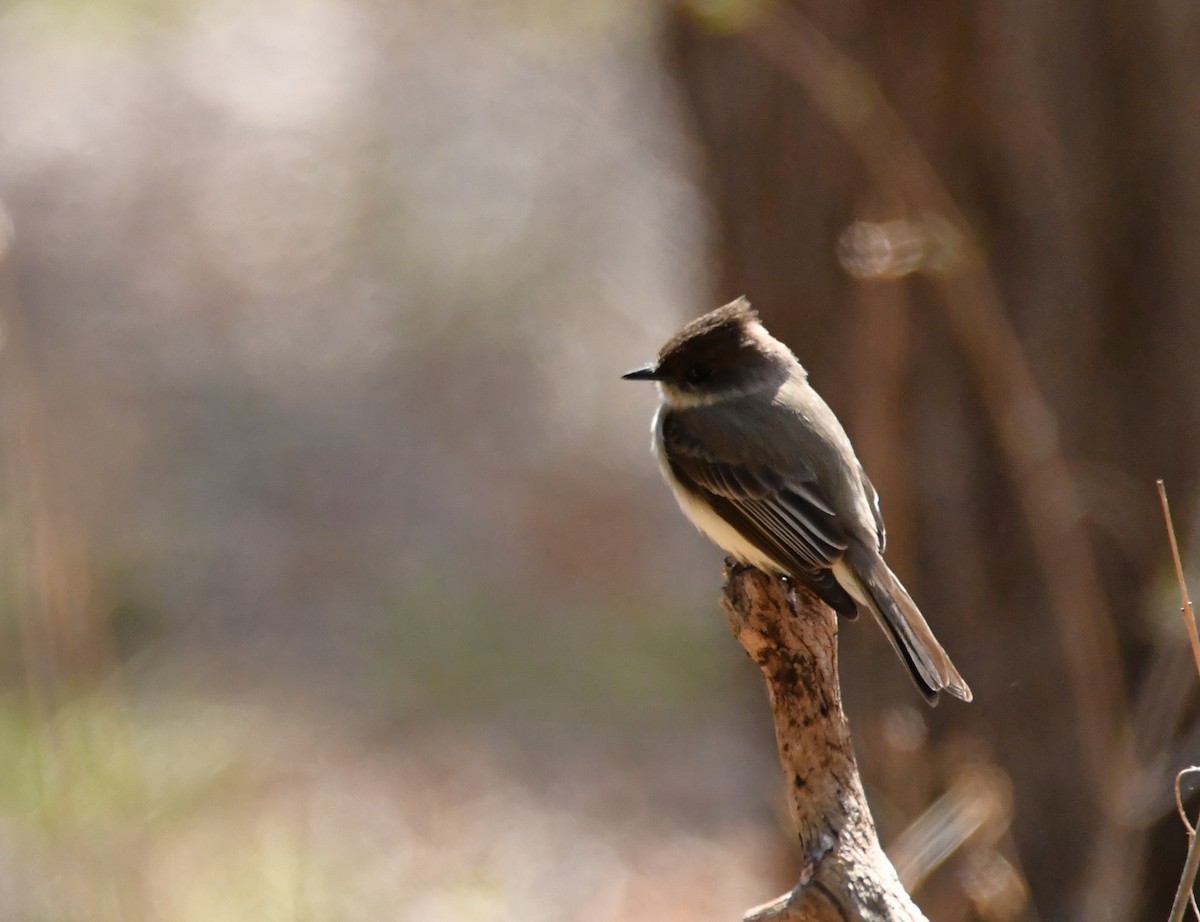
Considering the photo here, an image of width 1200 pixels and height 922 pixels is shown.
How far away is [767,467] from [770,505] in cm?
13

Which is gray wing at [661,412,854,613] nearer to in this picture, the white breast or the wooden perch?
the white breast

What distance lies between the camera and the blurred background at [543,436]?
420 centimetres

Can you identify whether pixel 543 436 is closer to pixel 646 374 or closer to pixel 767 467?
pixel 646 374

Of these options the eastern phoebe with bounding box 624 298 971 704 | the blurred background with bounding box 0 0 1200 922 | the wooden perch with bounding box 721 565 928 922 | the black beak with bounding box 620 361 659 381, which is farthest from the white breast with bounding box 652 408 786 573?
the wooden perch with bounding box 721 565 928 922

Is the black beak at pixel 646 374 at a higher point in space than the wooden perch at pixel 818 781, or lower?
higher

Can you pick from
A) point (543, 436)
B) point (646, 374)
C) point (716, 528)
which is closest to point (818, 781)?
point (716, 528)

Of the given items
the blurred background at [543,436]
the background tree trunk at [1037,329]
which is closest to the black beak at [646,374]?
the blurred background at [543,436]

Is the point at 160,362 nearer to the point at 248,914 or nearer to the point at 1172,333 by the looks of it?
the point at 248,914

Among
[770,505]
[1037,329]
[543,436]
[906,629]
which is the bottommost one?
[543,436]

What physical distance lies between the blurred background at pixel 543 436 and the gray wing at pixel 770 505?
45 cm

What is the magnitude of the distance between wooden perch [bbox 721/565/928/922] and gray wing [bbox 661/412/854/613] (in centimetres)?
51

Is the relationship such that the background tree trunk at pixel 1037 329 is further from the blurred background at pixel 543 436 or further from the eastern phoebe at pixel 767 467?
the eastern phoebe at pixel 767 467

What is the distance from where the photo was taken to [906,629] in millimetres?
3396

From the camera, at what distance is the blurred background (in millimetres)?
4203
